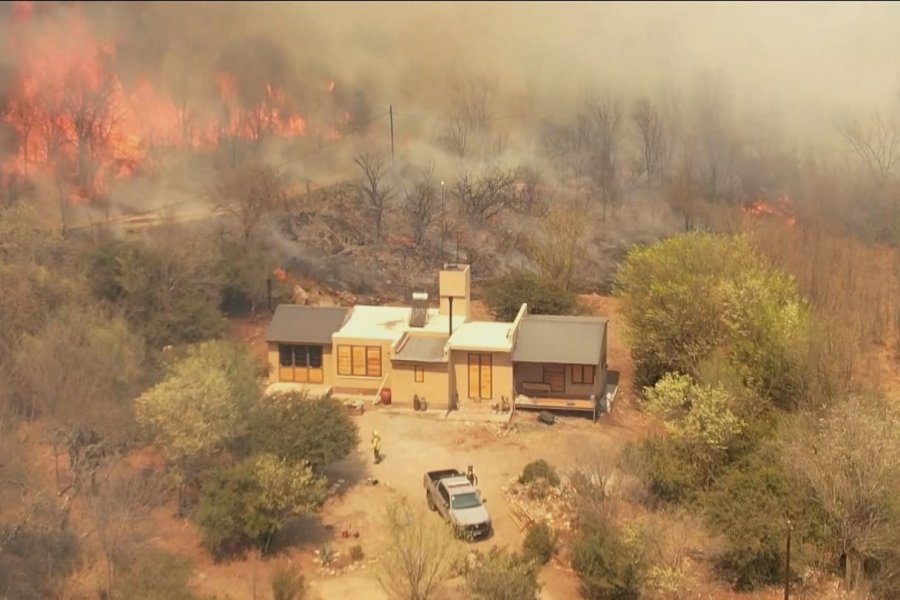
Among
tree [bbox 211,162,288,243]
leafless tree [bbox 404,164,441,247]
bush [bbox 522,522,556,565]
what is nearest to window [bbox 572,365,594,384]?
bush [bbox 522,522,556,565]

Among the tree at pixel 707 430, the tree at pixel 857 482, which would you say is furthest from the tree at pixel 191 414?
the tree at pixel 857 482

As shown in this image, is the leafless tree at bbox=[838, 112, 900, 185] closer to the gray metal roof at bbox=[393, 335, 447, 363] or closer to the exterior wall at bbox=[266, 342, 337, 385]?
the gray metal roof at bbox=[393, 335, 447, 363]

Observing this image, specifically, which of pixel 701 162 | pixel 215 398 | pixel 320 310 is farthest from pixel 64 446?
pixel 701 162

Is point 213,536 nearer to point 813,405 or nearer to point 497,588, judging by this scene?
point 497,588

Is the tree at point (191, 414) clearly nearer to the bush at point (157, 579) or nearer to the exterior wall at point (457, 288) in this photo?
the bush at point (157, 579)

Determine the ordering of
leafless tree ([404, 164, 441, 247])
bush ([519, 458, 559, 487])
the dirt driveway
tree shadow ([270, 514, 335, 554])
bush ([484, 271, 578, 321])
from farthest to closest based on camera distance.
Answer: leafless tree ([404, 164, 441, 247]) → bush ([484, 271, 578, 321]) → bush ([519, 458, 559, 487]) → tree shadow ([270, 514, 335, 554]) → the dirt driveway
